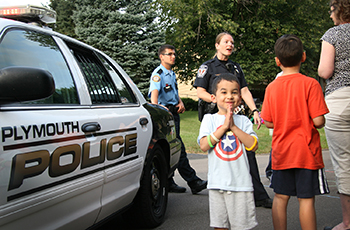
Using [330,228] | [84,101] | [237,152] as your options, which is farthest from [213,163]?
[330,228]

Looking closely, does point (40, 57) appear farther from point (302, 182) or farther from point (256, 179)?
point (256, 179)

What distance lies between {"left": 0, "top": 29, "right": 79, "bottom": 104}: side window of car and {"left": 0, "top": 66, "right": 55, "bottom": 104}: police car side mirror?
0.27m

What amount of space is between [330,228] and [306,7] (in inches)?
819

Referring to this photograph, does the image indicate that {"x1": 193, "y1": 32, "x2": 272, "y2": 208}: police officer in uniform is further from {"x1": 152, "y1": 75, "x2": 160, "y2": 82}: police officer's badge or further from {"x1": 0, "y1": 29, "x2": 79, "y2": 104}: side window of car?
{"x1": 0, "y1": 29, "x2": 79, "y2": 104}: side window of car

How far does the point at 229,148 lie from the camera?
8.44ft

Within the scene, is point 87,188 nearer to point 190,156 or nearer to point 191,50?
point 190,156

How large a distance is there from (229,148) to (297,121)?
63 centimetres

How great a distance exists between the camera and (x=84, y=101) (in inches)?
106

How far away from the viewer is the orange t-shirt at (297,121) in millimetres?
2736

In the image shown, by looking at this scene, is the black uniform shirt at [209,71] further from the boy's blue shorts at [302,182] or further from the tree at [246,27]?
the tree at [246,27]

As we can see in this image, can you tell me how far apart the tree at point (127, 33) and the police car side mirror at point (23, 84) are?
15.3m

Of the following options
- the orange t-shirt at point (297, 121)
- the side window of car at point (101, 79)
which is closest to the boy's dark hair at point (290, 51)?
the orange t-shirt at point (297, 121)

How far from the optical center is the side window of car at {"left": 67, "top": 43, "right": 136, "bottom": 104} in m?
2.94

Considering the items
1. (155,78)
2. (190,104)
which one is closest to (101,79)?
(155,78)
